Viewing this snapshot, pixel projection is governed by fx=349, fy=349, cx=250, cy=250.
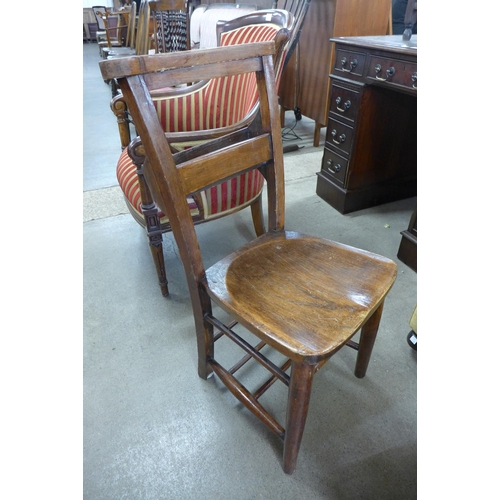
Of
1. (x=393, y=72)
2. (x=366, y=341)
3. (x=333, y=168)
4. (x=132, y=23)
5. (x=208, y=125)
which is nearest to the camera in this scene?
(x=366, y=341)

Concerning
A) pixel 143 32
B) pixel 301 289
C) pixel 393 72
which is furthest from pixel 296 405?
pixel 143 32

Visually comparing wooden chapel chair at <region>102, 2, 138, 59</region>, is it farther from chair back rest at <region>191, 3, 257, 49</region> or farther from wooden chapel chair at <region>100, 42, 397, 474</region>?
wooden chapel chair at <region>100, 42, 397, 474</region>

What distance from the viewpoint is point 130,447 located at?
97 centimetres

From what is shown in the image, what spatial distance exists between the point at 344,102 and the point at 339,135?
17cm

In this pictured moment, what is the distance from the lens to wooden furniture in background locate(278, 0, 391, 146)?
2.23 meters

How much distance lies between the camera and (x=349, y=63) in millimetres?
1688

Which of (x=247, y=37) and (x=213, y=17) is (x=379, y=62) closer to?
(x=247, y=37)

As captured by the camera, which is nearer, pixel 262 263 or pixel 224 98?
pixel 262 263

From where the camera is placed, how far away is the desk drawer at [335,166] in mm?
1912

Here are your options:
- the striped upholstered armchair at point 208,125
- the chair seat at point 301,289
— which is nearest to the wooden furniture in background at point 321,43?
the striped upholstered armchair at point 208,125

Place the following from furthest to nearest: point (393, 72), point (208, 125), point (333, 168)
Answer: point (333, 168), point (208, 125), point (393, 72)

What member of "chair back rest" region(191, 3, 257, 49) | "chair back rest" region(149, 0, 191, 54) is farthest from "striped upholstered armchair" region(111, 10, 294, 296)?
"chair back rest" region(191, 3, 257, 49)

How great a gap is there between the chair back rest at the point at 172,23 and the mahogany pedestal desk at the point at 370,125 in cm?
102

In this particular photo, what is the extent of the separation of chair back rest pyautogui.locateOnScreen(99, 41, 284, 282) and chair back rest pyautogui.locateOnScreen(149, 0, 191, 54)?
1.58 meters
